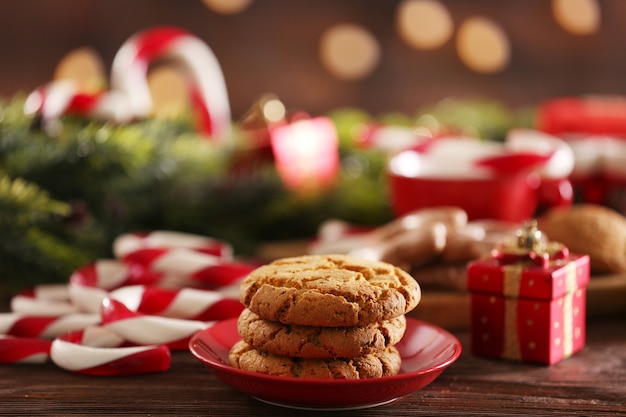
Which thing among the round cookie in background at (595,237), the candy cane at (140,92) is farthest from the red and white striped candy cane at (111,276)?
the round cookie in background at (595,237)

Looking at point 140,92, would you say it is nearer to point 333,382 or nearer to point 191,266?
point 191,266

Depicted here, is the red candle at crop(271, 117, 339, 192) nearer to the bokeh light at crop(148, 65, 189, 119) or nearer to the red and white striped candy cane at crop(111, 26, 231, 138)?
the red and white striped candy cane at crop(111, 26, 231, 138)

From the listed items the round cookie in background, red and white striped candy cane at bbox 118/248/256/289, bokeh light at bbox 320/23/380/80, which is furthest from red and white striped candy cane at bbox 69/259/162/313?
bokeh light at bbox 320/23/380/80

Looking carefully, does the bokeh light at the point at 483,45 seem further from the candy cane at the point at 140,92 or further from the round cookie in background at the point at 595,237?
the round cookie in background at the point at 595,237

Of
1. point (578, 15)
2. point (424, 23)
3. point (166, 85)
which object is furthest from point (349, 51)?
point (578, 15)

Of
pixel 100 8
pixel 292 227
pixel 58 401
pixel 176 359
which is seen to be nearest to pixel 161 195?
pixel 292 227
